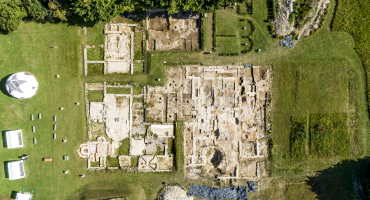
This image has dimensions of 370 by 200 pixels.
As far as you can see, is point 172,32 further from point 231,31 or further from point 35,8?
point 35,8

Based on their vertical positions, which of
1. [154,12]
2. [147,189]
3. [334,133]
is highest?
[154,12]

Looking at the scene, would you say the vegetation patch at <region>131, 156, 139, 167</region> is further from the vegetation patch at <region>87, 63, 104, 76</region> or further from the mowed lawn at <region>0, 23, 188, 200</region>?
the vegetation patch at <region>87, 63, 104, 76</region>

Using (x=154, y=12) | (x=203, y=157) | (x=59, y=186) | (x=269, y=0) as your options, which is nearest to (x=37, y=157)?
(x=59, y=186)

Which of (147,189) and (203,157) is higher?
(203,157)

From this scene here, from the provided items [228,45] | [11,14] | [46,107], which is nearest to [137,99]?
[46,107]

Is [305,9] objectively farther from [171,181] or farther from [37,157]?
[37,157]
